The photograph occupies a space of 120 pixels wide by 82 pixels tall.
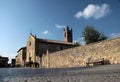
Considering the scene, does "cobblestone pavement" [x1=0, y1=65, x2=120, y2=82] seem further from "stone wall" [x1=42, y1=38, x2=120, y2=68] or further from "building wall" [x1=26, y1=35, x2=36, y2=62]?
"building wall" [x1=26, y1=35, x2=36, y2=62]

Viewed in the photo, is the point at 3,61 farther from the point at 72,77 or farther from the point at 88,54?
the point at 72,77

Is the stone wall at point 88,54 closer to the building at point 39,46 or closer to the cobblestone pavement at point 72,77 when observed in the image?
the cobblestone pavement at point 72,77

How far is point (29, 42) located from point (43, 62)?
16.6 metres

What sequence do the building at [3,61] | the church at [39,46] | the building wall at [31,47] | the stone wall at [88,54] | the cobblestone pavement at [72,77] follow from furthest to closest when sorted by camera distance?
1. the building at [3,61]
2. the building wall at [31,47]
3. the church at [39,46]
4. the stone wall at [88,54]
5. the cobblestone pavement at [72,77]

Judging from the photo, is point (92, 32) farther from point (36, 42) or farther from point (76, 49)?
point (76, 49)

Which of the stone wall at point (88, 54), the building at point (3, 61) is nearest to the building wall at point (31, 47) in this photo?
the building at point (3, 61)

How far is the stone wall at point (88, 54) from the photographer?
19750 millimetres

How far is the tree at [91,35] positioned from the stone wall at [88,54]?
87.9 feet

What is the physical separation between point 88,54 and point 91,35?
35.3m

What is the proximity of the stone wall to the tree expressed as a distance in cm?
2678

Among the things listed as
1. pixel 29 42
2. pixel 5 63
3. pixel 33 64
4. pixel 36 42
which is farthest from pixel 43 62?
pixel 5 63

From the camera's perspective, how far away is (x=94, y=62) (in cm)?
2183

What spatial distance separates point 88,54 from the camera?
23.2 metres

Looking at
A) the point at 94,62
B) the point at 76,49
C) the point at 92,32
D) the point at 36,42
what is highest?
the point at 92,32
